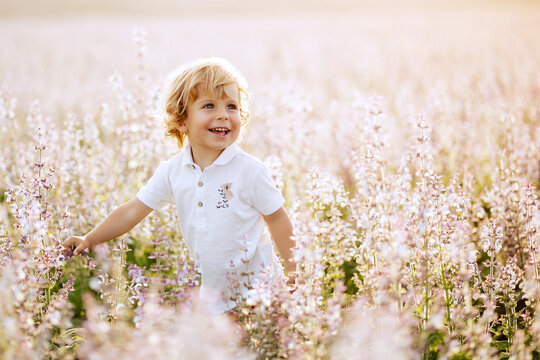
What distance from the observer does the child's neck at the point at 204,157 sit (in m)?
3.61

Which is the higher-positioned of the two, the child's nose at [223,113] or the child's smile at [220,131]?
the child's nose at [223,113]

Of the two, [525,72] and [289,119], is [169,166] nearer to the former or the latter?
[289,119]

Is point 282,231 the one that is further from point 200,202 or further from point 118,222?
point 118,222

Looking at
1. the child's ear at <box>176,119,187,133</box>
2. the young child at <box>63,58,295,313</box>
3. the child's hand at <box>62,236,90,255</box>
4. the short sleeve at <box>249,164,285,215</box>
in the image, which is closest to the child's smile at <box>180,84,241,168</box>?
the young child at <box>63,58,295,313</box>

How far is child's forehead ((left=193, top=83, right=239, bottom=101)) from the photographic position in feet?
11.4

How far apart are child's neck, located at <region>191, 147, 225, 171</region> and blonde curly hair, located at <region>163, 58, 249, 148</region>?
265 mm

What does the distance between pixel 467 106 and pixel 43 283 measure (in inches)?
209

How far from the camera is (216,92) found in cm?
348

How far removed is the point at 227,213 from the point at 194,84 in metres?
0.81

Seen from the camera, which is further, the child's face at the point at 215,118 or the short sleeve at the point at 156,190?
the short sleeve at the point at 156,190

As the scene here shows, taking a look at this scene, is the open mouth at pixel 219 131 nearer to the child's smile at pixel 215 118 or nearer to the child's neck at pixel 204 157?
the child's smile at pixel 215 118

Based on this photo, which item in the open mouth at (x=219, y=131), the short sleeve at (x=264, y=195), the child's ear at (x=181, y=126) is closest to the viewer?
the short sleeve at (x=264, y=195)

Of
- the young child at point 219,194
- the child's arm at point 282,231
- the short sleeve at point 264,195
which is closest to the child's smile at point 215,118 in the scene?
the young child at point 219,194

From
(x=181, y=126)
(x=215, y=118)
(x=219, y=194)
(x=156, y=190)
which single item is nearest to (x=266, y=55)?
(x=181, y=126)
